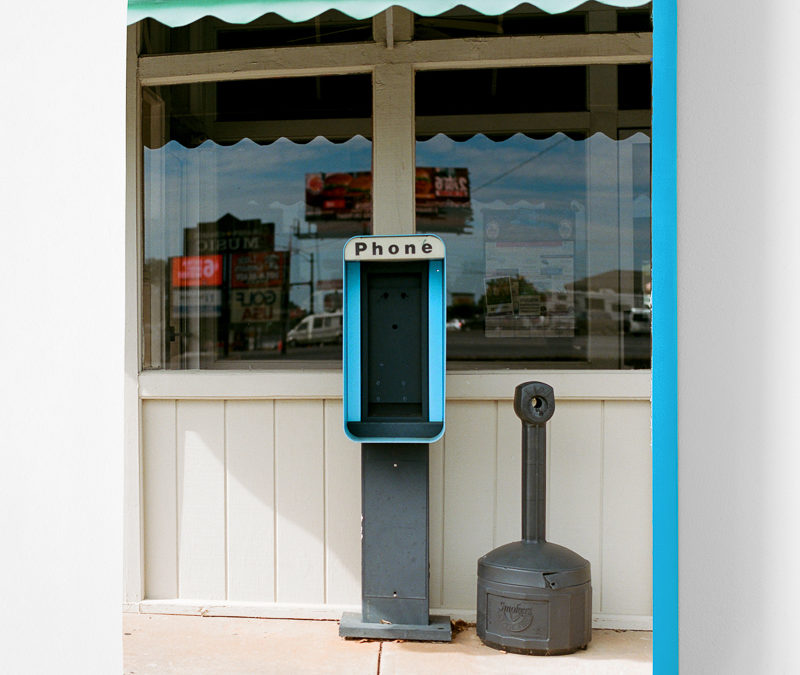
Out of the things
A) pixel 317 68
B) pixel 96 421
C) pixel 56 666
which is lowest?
pixel 56 666

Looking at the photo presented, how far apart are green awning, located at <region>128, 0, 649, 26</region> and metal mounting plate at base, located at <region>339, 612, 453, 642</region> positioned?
2.56 meters

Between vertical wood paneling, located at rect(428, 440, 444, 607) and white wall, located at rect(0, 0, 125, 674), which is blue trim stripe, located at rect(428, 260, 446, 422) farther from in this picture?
white wall, located at rect(0, 0, 125, 674)

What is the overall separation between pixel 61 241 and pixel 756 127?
1049 millimetres

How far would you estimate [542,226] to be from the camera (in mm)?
4383

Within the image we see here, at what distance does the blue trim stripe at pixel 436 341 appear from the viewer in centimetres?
360

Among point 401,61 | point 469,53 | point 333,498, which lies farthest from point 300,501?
point 469,53

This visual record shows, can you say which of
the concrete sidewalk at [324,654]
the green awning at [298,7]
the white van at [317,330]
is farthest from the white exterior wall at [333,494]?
the green awning at [298,7]

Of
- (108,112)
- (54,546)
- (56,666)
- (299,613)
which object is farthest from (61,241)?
(299,613)

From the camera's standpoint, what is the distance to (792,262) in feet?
3.87

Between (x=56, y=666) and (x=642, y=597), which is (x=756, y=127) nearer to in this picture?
(x=56, y=666)

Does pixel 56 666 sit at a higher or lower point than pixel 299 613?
higher

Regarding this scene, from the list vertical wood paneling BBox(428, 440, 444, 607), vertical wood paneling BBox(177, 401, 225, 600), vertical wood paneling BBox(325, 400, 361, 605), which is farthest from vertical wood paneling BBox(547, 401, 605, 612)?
vertical wood paneling BBox(177, 401, 225, 600)

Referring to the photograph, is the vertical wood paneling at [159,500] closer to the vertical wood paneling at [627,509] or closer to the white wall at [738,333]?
the vertical wood paneling at [627,509]

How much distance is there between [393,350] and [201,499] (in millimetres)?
1250
